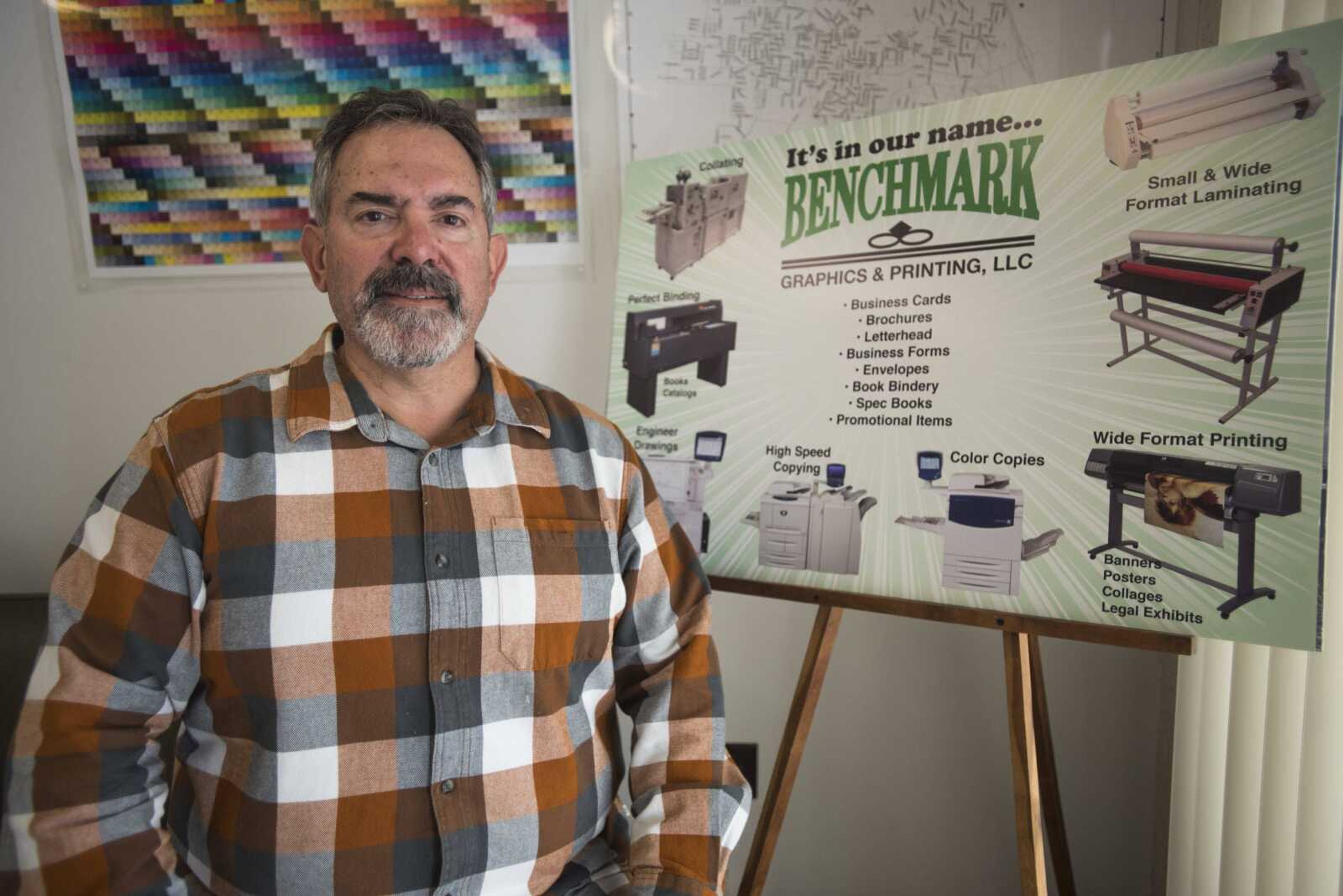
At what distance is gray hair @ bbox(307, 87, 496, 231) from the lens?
1154mm

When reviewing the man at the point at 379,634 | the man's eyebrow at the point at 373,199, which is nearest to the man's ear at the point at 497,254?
Result: the man at the point at 379,634

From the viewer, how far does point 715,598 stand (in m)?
1.88

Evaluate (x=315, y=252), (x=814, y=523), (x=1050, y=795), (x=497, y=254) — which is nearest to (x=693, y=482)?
(x=814, y=523)

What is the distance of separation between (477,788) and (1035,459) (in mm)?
970

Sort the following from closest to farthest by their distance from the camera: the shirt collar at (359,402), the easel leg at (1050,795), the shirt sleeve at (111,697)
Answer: the shirt sleeve at (111,697), the shirt collar at (359,402), the easel leg at (1050,795)

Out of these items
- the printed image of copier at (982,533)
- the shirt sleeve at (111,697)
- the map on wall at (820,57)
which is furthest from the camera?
the map on wall at (820,57)

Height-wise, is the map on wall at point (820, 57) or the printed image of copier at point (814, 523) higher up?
the map on wall at point (820, 57)

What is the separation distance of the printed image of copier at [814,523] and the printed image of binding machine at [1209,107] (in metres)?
0.66

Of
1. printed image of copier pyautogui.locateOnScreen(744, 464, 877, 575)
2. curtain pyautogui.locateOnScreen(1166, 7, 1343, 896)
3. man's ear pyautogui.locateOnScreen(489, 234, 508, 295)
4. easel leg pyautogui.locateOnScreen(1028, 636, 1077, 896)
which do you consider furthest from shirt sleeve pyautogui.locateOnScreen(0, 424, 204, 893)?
curtain pyautogui.locateOnScreen(1166, 7, 1343, 896)

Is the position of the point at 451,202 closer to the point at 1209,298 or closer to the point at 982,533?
the point at 982,533

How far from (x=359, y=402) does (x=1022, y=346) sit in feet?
3.38

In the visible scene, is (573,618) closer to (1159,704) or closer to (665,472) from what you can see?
(665,472)

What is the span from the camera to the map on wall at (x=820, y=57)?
1.67 meters

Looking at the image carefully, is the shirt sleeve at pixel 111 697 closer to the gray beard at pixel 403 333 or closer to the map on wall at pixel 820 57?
the gray beard at pixel 403 333
